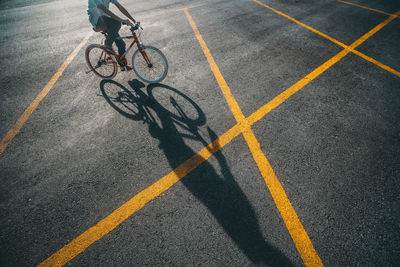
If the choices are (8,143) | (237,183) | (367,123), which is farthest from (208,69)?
(8,143)

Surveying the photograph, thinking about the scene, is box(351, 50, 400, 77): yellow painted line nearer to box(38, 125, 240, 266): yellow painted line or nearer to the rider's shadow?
box(38, 125, 240, 266): yellow painted line

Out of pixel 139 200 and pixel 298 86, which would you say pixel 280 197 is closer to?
pixel 139 200

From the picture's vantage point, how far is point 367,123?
3271 mm

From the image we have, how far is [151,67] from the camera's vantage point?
13.5 feet

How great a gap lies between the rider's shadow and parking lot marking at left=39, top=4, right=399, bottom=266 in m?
0.10

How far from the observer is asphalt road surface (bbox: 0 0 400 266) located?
2.15m

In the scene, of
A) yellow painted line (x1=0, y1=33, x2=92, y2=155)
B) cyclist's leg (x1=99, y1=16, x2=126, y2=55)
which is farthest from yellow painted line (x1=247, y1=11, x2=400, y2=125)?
yellow painted line (x1=0, y1=33, x2=92, y2=155)

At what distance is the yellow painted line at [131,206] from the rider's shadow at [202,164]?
100 mm

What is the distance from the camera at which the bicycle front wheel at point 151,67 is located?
398 centimetres

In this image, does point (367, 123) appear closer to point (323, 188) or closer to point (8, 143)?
point (323, 188)

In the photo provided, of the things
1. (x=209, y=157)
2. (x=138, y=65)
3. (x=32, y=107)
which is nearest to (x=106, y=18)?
(x=138, y=65)

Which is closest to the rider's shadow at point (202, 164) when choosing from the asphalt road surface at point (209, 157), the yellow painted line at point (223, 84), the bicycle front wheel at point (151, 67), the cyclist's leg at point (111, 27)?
the asphalt road surface at point (209, 157)

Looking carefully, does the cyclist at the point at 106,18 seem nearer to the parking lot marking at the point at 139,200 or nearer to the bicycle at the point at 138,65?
the bicycle at the point at 138,65

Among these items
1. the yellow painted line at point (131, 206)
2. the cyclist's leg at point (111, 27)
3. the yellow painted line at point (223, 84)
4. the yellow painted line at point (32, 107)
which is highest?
the cyclist's leg at point (111, 27)
